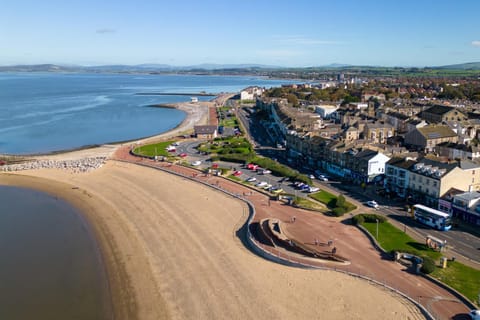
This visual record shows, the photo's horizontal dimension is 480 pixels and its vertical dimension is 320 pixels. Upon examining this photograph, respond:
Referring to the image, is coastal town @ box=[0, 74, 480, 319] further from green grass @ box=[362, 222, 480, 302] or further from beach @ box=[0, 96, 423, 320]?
beach @ box=[0, 96, 423, 320]

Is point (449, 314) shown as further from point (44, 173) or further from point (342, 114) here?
point (342, 114)

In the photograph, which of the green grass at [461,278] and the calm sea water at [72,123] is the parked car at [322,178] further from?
the calm sea water at [72,123]

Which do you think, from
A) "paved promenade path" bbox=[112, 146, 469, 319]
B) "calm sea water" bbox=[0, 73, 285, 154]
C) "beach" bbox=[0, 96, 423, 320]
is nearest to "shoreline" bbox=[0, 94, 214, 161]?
"calm sea water" bbox=[0, 73, 285, 154]

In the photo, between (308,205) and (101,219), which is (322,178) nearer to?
(308,205)

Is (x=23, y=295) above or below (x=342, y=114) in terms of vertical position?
below

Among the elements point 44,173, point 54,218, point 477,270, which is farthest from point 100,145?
point 477,270

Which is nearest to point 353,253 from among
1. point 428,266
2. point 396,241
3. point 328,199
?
point 396,241
